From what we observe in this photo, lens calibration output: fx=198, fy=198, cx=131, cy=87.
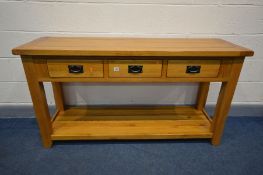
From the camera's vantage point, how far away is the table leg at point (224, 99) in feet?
3.92

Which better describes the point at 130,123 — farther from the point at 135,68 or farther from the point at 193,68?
the point at 193,68

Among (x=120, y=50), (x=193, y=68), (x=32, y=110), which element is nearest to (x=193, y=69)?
(x=193, y=68)

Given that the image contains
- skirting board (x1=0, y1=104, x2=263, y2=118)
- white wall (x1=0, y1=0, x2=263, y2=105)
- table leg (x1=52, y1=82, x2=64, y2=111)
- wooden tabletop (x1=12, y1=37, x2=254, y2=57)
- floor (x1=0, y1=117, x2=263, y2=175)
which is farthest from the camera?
skirting board (x1=0, y1=104, x2=263, y2=118)

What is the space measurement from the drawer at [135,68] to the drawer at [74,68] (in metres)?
0.08

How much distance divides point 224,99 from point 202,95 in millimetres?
395

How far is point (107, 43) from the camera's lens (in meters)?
1.27

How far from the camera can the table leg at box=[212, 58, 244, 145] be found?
1.20m

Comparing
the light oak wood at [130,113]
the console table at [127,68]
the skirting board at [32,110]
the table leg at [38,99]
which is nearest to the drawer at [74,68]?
the console table at [127,68]

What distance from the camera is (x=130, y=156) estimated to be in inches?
55.1

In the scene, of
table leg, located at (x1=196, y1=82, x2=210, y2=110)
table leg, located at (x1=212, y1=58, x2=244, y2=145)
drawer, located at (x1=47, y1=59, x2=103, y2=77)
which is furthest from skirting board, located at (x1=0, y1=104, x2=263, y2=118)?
drawer, located at (x1=47, y1=59, x2=103, y2=77)

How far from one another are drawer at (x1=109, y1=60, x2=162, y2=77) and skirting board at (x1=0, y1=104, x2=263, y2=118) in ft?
2.90

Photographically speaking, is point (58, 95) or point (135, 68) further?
point (58, 95)

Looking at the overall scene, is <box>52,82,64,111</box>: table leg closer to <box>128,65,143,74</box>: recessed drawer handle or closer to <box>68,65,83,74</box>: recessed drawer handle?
<box>68,65,83,74</box>: recessed drawer handle

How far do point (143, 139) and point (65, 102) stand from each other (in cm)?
76
